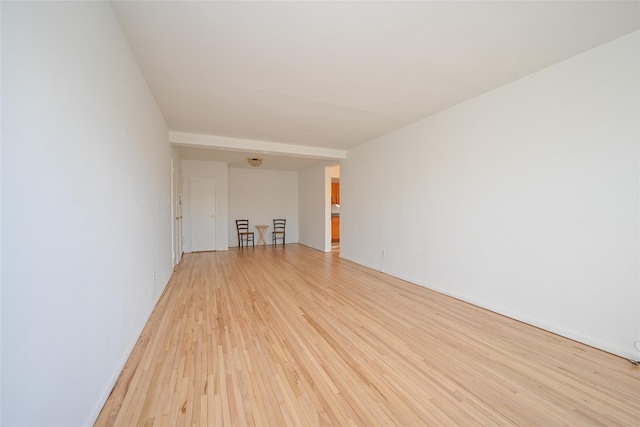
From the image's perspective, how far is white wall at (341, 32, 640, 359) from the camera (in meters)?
2.06

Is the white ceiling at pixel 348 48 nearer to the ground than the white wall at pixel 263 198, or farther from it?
farther from it

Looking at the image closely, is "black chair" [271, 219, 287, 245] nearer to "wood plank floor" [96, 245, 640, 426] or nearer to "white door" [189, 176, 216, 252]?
"white door" [189, 176, 216, 252]

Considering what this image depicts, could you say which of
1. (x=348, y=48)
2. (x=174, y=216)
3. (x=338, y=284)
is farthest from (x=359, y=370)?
(x=174, y=216)

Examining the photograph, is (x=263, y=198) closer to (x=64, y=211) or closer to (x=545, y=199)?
(x=545, y=199)

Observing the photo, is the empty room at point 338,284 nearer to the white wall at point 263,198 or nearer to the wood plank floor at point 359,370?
the wood plank floor at point 359,370

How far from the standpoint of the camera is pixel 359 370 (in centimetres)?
187

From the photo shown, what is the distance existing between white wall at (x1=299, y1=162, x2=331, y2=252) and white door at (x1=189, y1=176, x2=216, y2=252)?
8.70 feet

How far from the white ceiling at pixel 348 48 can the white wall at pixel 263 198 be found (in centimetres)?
475

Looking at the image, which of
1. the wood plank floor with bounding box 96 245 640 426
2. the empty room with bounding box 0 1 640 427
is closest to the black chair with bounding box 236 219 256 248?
the empty room with bounding box 0 1 640 427

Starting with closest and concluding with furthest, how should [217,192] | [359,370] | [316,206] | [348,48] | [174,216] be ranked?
→ 1. [359,370]
2. [348,48]
3. [174,216]
4. [217,192]
5. [316,206]

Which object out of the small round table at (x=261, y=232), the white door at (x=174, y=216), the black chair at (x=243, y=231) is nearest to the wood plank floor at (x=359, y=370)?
the white door at (x=174, y=216)

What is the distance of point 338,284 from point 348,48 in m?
3.06

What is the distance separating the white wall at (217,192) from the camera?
675 cm

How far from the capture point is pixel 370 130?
4.37m
